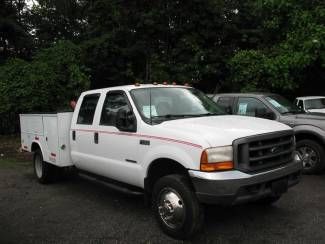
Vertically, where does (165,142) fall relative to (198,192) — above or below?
above

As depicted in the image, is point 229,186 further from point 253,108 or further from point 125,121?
point 253,108

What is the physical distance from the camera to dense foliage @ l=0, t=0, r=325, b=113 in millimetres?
17906

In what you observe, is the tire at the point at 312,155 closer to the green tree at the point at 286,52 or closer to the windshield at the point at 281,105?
the windshield at the point at 281,105

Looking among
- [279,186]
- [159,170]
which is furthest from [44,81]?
[279,186]

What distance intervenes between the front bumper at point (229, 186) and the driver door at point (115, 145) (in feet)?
4.13

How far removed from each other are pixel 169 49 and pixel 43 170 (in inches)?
551

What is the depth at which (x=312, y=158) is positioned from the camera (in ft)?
29.0

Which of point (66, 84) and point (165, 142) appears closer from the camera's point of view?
point (165, 142)

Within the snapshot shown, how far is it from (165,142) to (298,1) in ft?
49.9

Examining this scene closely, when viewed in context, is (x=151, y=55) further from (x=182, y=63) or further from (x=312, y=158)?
(x=312, y=158)

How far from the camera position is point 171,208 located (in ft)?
17.4

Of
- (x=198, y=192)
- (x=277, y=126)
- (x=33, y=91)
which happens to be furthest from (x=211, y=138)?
(x=33, y=91)

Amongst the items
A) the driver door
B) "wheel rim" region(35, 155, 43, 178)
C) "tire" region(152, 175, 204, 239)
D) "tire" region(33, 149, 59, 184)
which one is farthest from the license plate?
"wheel rim" region(35, 155, 43, 178)

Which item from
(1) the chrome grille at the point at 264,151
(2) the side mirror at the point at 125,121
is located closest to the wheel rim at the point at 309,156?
(1) the chrome grille at the point at 264,151
